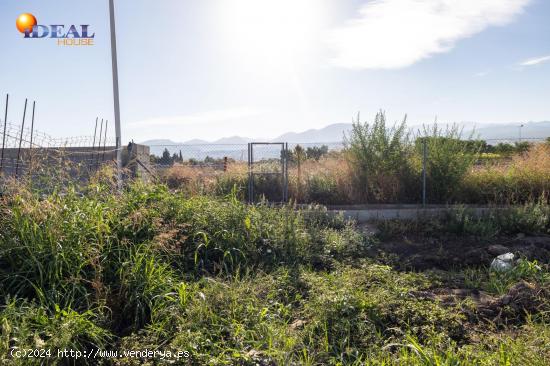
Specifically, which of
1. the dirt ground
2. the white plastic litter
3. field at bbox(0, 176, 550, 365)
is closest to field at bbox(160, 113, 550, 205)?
the dirt ground

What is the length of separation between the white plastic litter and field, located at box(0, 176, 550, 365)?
0.12 metres

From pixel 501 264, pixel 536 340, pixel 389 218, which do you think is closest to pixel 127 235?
pixel 536 340

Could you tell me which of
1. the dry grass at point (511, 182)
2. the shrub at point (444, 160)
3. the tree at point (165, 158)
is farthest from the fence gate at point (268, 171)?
the tree at point (165, 158)

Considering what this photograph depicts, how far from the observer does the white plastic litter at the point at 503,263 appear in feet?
17.9

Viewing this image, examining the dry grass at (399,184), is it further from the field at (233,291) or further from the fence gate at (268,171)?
the field at (233,291)

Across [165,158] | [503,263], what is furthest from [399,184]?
[165,158]

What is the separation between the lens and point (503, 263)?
5543 mm

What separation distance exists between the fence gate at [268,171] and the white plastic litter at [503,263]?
5.40 metres

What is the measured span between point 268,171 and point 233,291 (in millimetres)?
6987

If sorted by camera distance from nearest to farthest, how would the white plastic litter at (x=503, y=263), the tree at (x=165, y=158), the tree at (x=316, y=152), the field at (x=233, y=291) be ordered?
the field at (x=233, y=291), the white plastic litter at (x=503, y=263), the tree at (x=316, y=152), the tree at (x=165, y=158)

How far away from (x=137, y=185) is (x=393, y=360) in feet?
14.1

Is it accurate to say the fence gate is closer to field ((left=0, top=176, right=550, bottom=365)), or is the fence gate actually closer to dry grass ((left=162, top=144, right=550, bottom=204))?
dry grass ((left=162, top=144, right=550, bottom=204))

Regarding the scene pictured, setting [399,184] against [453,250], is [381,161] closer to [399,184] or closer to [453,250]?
[399,184]

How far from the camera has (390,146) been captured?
10250 mm
